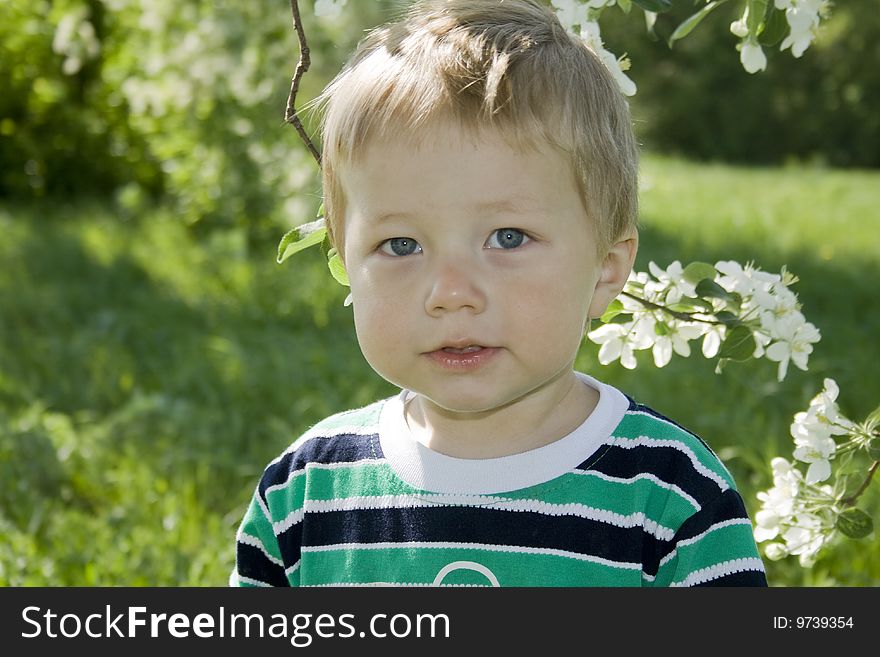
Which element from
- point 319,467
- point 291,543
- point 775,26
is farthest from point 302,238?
point 775,26

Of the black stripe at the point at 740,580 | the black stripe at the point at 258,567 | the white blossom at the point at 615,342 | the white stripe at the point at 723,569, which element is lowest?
the black stripe at the point at 740,580

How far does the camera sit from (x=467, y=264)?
1349mm

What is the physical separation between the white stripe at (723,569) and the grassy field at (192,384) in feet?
4.96

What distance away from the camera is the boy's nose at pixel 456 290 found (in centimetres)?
133

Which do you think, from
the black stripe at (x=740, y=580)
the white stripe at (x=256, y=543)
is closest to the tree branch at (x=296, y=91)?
the white stripe at (x=256, y=543)

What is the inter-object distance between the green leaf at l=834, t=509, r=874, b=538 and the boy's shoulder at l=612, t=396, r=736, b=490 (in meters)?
0.33

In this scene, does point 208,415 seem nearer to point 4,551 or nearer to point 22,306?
point 4,551

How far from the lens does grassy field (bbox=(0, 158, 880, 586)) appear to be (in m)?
2.98

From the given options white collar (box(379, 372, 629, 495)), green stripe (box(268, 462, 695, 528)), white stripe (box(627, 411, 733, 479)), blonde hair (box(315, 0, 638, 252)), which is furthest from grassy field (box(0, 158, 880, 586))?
blonde hair (box(315, 0, 638, 252))

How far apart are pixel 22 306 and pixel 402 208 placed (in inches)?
167

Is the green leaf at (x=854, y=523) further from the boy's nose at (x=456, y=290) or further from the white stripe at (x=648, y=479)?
the boy's nose at (x=456, y=290)

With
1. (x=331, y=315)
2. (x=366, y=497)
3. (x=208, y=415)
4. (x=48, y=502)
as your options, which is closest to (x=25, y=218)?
(x=331, y=315)

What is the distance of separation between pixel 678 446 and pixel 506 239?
349 millimetres

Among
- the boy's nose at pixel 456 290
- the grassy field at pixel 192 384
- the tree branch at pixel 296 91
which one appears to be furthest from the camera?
the grassy field at pixel 192 384
